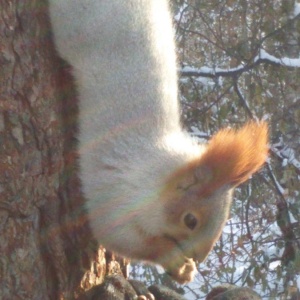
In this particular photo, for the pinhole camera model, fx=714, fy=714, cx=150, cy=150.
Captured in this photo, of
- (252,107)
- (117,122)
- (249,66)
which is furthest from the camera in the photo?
(252,107)

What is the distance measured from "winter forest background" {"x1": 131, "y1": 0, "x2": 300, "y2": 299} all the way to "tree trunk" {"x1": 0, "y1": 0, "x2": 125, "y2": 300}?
2.49m

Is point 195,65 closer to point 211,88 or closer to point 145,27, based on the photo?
point 211,88

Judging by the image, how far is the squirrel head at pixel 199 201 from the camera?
189cm

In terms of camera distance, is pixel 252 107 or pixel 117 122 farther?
pixel 252 107

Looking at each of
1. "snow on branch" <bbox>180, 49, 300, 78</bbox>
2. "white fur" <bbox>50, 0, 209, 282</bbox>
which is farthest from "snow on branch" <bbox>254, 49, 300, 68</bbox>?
"white fur" <bbox>50, 0, 209, 282</bbox>

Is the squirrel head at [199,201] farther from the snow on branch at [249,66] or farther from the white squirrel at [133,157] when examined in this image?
the snow on branch at [249,66]

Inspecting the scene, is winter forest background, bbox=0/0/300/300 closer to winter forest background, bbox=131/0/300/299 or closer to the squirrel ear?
winter forest background, bbox=131/0/300/299

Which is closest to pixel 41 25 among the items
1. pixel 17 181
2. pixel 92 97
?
pixel 92 97

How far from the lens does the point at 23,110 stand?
1869 mm

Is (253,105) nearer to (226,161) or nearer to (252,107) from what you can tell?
(252,107)

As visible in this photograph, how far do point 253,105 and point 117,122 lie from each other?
305 cm

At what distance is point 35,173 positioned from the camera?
1867 millimetres

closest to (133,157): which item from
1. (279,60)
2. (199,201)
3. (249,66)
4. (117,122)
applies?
(117,122)

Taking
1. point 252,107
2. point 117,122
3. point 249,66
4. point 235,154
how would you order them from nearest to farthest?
point 235,154 < point 117,122 < point 249,66 < point 252,107
